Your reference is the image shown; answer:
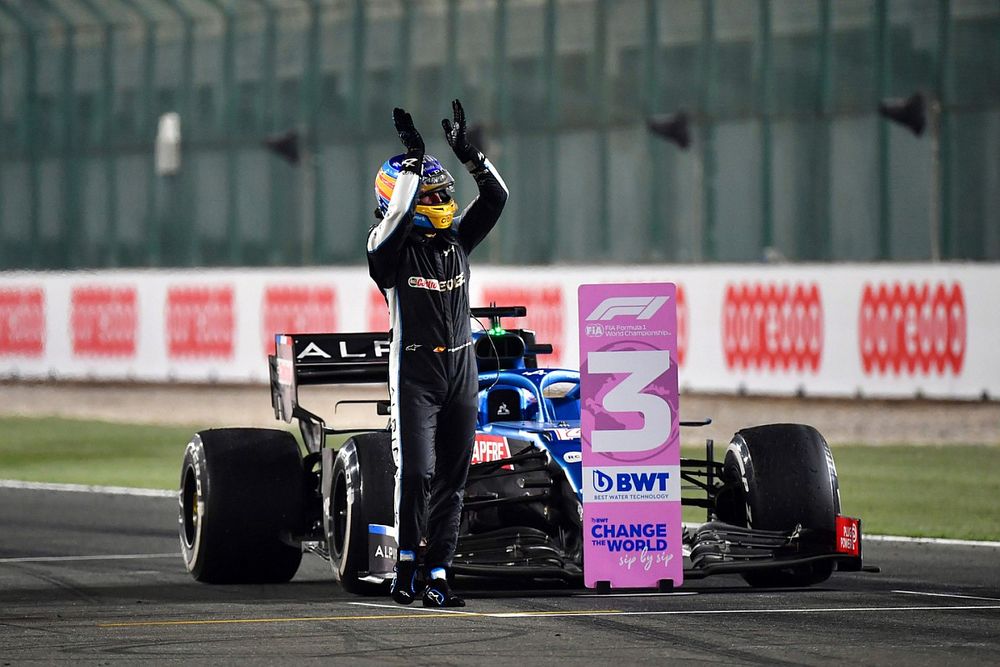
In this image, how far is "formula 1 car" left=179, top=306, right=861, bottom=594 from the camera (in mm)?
10086

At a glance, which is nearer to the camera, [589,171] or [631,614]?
[631,614]

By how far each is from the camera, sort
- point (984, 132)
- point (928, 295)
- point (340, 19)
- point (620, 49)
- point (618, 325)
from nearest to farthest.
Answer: point (618, 325)
point (928, 295)
point (984, 132)
point (620, 49)
point (340, 19)

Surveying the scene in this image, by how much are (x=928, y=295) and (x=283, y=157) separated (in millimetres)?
15380

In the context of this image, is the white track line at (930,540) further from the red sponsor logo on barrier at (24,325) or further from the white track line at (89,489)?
the red sponsor logo on barrier at (24,325)

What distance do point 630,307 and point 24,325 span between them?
2332cm

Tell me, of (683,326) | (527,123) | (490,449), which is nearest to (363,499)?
(490,449)

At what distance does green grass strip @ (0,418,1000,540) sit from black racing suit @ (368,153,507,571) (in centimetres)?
512

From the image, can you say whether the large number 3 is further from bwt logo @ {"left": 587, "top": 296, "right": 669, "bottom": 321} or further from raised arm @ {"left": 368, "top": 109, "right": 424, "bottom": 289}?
raised arm @ {"left": 368, "top": 109, "right": 424, "bottom": 289}

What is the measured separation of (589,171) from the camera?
3194cm

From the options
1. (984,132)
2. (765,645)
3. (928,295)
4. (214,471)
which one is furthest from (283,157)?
(765,645)

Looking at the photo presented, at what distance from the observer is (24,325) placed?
105 feet

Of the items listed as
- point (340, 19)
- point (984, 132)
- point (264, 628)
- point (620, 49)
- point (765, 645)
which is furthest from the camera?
point (340, 19)

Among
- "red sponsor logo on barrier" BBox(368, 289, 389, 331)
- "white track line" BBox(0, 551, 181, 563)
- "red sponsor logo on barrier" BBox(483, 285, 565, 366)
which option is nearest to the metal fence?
"red sponsor logo on barrier" BBox(483, 285, 565, 366)

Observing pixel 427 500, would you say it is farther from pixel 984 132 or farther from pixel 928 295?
pixel 984 132
